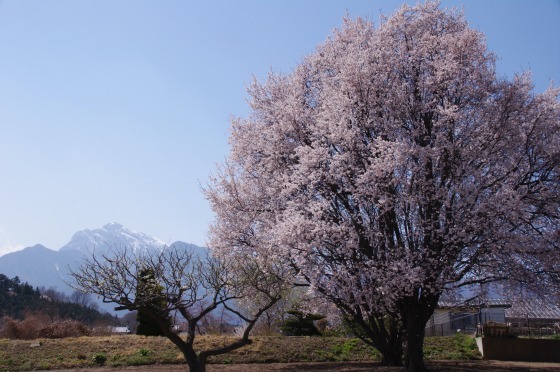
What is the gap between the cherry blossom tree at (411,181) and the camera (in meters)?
16.3

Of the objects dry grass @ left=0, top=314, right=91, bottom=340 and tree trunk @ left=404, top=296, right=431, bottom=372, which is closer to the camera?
tree trunk @ left=404, top=296, right=431, bottom=372

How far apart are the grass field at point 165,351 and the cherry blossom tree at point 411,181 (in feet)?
15.0

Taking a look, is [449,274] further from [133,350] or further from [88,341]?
[88,341]

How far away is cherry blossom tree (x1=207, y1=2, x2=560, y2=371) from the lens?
1633 cm

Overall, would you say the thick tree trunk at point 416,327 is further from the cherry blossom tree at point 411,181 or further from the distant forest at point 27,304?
the distant forest at point 27,304

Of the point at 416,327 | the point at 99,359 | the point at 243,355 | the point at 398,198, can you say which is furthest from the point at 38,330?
the point at 398,198

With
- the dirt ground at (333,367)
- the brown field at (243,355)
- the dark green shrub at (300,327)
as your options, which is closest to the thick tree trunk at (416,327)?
the dirt ground at (333,367)

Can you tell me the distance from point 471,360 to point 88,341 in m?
16.1

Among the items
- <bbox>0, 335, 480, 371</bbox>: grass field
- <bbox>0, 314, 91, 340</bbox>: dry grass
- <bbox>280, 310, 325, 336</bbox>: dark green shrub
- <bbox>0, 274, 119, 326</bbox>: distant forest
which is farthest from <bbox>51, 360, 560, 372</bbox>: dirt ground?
<bbox>0, 274, 119, 326</bbox>: distant forest

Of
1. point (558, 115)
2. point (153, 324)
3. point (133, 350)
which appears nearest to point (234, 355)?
point (133, 350)

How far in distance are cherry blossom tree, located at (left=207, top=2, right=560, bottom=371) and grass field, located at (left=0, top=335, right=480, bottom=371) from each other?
456 cm

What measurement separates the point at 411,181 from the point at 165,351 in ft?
41.4

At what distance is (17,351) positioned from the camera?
24062 mm

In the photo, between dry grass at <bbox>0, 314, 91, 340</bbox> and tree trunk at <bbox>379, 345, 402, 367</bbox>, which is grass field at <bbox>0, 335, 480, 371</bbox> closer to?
dry grass at <bbox>0, 314, 91, 340</bbox>
